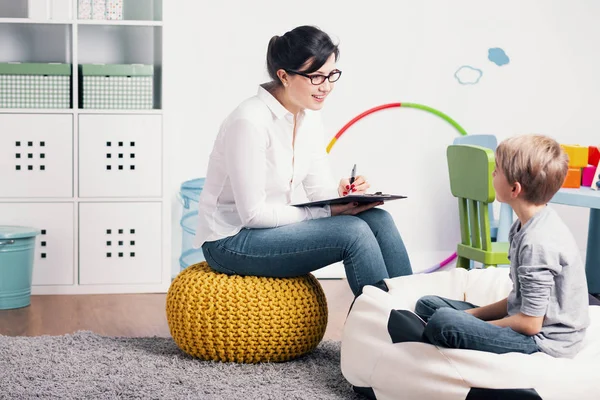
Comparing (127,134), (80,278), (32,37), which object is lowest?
(80,278)

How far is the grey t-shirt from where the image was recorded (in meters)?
1.98

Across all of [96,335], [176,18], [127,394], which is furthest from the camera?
[176,18]

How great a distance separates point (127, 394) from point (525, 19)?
3021mm

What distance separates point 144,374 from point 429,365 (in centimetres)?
85

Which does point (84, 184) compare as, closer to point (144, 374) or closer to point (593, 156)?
point (144, 374)

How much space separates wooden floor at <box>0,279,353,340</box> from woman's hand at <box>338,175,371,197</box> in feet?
1.80

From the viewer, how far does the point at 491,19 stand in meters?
4.34

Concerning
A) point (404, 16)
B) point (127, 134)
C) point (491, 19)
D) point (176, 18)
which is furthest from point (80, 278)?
point (491, 19)

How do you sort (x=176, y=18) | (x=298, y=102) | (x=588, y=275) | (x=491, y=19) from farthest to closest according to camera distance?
1. (x=491, y=19)
2. (x=176, y=18)
3. (x=588, y=275)
4. (x=298, y=102)

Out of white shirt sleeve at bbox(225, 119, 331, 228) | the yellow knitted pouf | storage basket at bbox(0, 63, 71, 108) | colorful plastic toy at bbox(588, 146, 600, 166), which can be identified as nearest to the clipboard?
white shirt sleeve at bbox(225, 119, 331, 228)

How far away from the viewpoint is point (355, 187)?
270cm

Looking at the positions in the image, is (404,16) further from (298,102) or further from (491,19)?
(298,102)

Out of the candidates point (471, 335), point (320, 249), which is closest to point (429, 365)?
point (471, 335)

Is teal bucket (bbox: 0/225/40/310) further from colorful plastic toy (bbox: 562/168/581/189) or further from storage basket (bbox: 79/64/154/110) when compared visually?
colorful plastic toy (bbox: 562/168/581/189)
